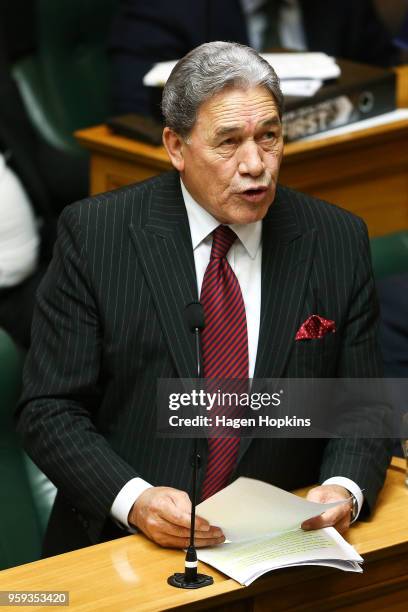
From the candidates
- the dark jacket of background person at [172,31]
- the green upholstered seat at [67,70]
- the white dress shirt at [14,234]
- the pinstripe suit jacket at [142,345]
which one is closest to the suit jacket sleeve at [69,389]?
the pinstripe suit jacket at [142,345]

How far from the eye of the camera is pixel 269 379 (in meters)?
2.29

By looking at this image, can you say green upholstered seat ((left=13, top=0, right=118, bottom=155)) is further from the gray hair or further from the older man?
the gray hair

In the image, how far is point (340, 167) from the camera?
3611mm

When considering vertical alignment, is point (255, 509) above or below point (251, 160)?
below

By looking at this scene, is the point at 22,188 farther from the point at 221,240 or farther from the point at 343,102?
the point at 221,240

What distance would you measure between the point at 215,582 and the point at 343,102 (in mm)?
1994

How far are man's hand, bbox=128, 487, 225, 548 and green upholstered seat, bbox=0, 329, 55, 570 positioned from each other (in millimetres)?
563

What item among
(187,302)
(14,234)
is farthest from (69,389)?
(14,234)

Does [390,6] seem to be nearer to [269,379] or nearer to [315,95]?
[315,95]

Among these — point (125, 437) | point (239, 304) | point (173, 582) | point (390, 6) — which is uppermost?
point (390, 6)

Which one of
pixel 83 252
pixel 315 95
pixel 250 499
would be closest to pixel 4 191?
pixel 315 95

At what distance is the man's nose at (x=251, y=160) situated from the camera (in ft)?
7.11

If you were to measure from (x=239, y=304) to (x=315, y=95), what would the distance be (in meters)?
1.30

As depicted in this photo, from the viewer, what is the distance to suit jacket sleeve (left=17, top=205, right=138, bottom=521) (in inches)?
86.7
